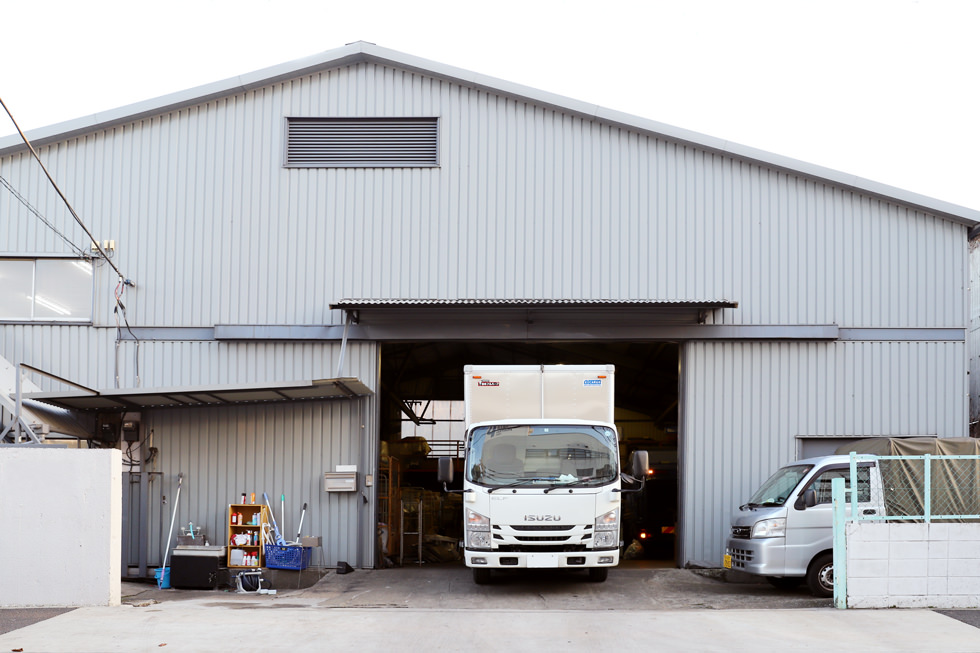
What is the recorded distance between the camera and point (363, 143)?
1747cm

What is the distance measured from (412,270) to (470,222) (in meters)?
1.27

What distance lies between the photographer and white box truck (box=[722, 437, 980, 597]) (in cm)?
1262

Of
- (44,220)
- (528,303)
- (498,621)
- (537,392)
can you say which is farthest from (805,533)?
(44,220)

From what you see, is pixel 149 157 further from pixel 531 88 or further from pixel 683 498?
pixel 683 498

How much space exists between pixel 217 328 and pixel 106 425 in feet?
7.79

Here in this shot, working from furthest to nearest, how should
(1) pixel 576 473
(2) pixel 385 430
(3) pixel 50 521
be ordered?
(2) pixel 385 430 < (1) pixel 576 473 < (3) pixel 50 521

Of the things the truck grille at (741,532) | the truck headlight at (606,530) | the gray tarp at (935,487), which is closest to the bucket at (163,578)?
the truck headlight at (606,530)

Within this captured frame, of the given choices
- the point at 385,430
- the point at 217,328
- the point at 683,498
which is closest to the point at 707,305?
the point at 683,498

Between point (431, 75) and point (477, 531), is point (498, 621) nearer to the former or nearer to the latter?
point (477, 531)

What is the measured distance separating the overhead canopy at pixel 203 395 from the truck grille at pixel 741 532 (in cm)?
589

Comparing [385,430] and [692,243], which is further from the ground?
[692,243]

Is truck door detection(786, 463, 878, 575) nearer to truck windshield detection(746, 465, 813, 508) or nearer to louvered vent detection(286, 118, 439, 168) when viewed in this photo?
truck windshield detection(746, 465, 813, 508)

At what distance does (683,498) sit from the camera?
16859 millimetres

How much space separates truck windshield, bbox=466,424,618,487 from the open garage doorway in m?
4.29
